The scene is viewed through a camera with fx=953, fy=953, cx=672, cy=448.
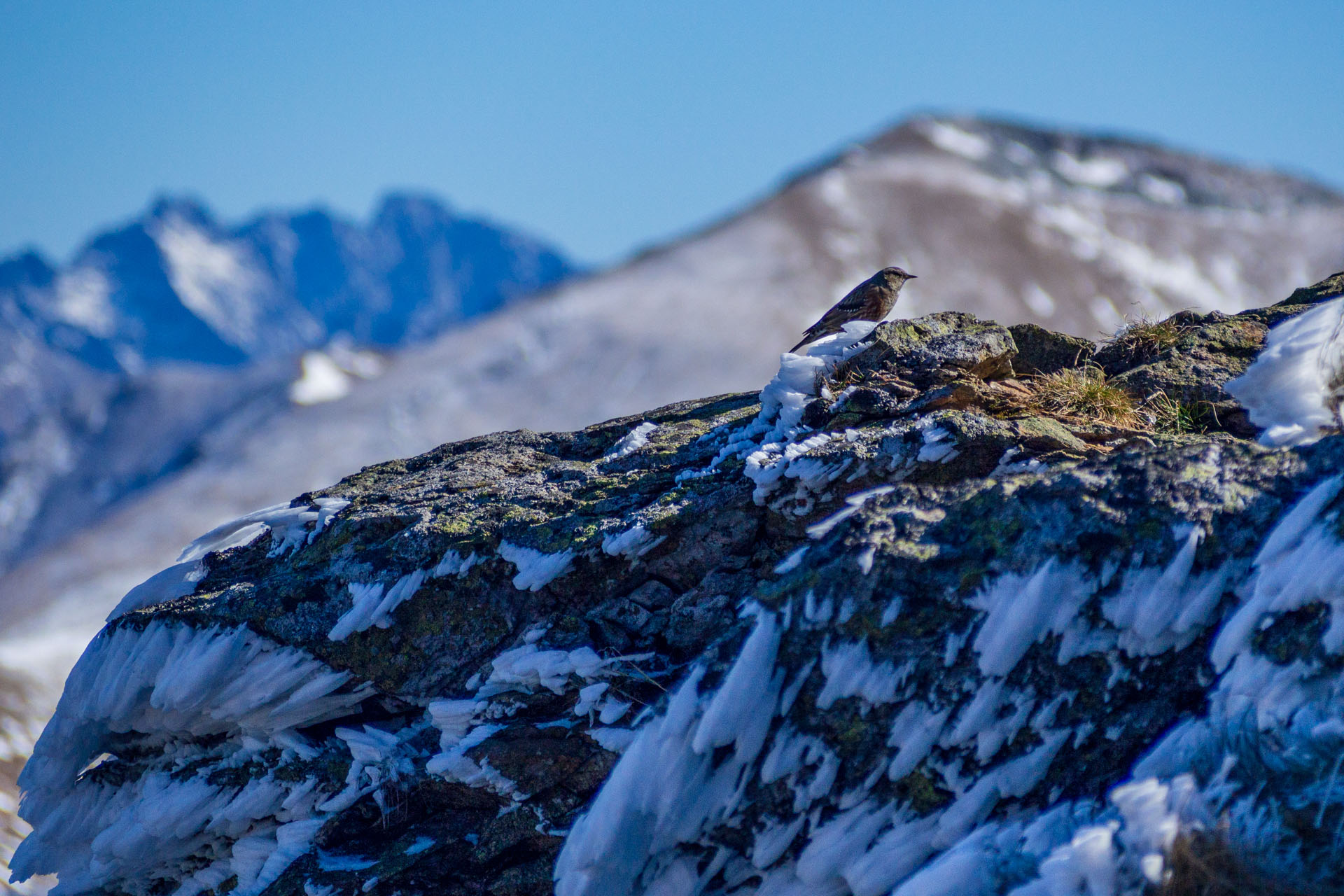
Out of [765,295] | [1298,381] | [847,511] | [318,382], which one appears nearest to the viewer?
[847,511]

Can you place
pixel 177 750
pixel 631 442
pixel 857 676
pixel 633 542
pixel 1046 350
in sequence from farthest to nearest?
1. pixel 631 442
2. pixel 1046 350
3. pixel 177 750
4. pixel 633 542
5. pixel 857 676

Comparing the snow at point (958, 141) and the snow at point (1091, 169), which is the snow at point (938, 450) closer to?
the snow at point (958, 141)

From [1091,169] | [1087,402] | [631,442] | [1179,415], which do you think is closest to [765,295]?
[1091,169]

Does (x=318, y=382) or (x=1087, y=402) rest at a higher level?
(x=318, y=382)

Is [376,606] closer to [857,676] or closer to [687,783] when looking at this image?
[687,783]

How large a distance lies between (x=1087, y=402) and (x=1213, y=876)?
3.80 meters

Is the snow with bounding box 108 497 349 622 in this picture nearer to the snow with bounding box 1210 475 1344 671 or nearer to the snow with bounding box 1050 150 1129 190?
the snow with bounding box 1210 475 1344 671

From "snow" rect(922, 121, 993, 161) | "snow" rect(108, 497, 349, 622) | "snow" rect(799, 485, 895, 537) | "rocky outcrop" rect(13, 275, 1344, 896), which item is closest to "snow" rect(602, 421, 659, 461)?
"rocky outcrop" rect(13, 275, 1344, 896)

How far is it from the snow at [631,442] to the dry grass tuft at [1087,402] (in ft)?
10.7

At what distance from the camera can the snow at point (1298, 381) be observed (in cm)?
573

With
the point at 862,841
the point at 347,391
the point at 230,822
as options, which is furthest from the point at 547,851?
the point at 347,391

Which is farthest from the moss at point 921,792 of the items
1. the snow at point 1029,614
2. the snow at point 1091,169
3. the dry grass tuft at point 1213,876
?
the snow at point 1091,169

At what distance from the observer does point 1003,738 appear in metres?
4.98

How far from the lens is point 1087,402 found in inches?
275
